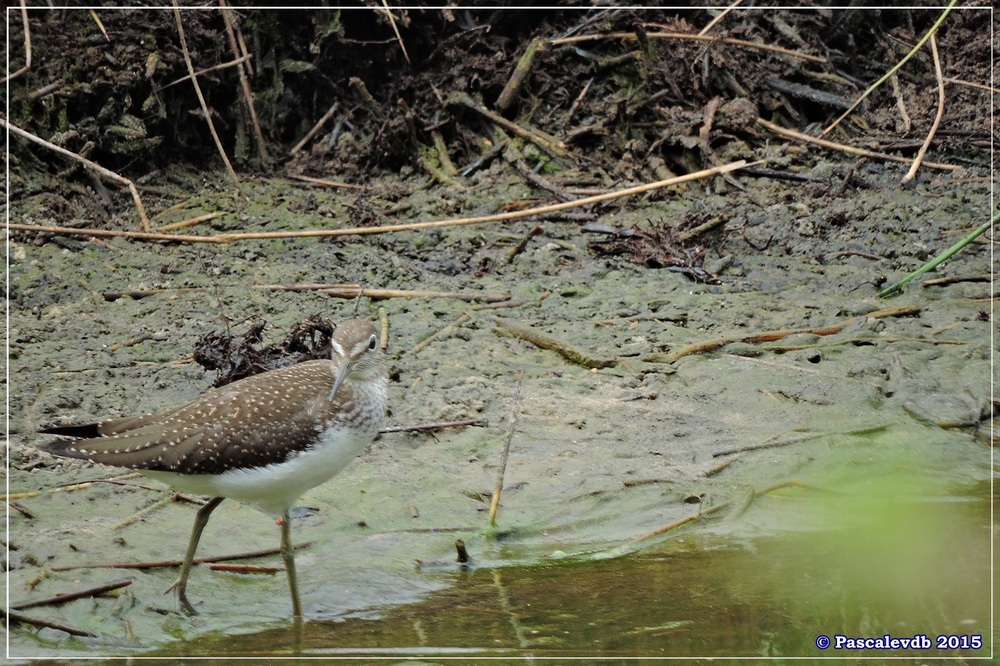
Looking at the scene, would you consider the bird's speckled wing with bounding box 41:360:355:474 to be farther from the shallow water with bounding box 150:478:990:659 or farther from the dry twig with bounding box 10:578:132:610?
the shallow water with bounding box 150:478:990:659

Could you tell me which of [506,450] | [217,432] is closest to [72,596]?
[217,432]

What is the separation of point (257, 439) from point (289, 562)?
576 millimetres

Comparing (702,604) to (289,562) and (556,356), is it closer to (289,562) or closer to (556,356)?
(289,562)

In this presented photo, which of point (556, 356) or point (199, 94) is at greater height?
point (199, 94)

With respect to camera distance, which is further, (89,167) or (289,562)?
(89,167)

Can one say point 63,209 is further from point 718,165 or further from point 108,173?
point 718,165

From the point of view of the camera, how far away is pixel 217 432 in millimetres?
4688

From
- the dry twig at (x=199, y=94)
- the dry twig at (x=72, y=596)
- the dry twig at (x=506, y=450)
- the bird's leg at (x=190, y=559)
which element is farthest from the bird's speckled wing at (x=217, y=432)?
the dry twig at (x=199, y=94)

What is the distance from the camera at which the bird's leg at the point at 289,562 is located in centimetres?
471

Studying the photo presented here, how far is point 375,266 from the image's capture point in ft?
26.4

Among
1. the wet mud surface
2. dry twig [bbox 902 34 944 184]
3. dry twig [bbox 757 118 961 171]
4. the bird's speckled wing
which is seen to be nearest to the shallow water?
the wet mud surface

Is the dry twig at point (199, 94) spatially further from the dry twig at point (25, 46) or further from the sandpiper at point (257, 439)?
the sandpiper at point (257, 439)

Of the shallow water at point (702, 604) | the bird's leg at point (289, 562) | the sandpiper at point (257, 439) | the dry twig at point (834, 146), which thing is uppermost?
the dry twig at point (834, 146)

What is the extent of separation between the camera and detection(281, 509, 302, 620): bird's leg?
4707mm
